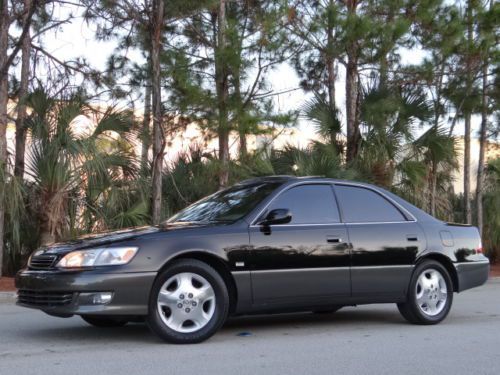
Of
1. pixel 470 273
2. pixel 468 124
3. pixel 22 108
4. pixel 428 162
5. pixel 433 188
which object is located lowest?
pixel 470 273

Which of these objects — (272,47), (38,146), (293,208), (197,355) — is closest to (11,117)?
(38,146)

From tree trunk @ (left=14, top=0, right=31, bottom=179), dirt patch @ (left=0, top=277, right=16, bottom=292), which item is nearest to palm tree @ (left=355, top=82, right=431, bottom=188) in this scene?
tree trunk @ (left=14, top=0, right=31, bottom=179)

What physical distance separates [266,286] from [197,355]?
110 cm

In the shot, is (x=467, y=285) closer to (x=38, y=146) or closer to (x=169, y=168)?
(x=38, y=146)

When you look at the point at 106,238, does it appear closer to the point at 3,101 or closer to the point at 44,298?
the point at 44,298

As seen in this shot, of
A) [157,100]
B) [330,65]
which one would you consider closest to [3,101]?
[157,100]

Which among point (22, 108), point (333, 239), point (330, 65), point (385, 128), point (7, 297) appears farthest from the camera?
Result: point (330, 65)

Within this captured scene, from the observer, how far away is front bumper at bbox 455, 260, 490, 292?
8516 millimetres

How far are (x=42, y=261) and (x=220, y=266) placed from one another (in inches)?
64.3

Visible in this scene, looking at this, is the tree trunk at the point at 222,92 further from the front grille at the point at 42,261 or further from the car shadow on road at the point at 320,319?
the front grille at the point at 42,261

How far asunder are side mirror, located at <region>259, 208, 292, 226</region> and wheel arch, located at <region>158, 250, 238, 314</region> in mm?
585

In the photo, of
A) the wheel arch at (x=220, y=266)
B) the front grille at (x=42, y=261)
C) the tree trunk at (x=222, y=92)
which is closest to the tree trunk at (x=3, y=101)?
the tree trunk at (x=222, y=92)

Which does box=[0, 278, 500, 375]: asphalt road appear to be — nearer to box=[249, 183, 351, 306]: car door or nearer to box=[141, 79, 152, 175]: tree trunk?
box=[249, 183, 351, 306]: car door

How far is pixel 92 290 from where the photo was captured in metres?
6.54
